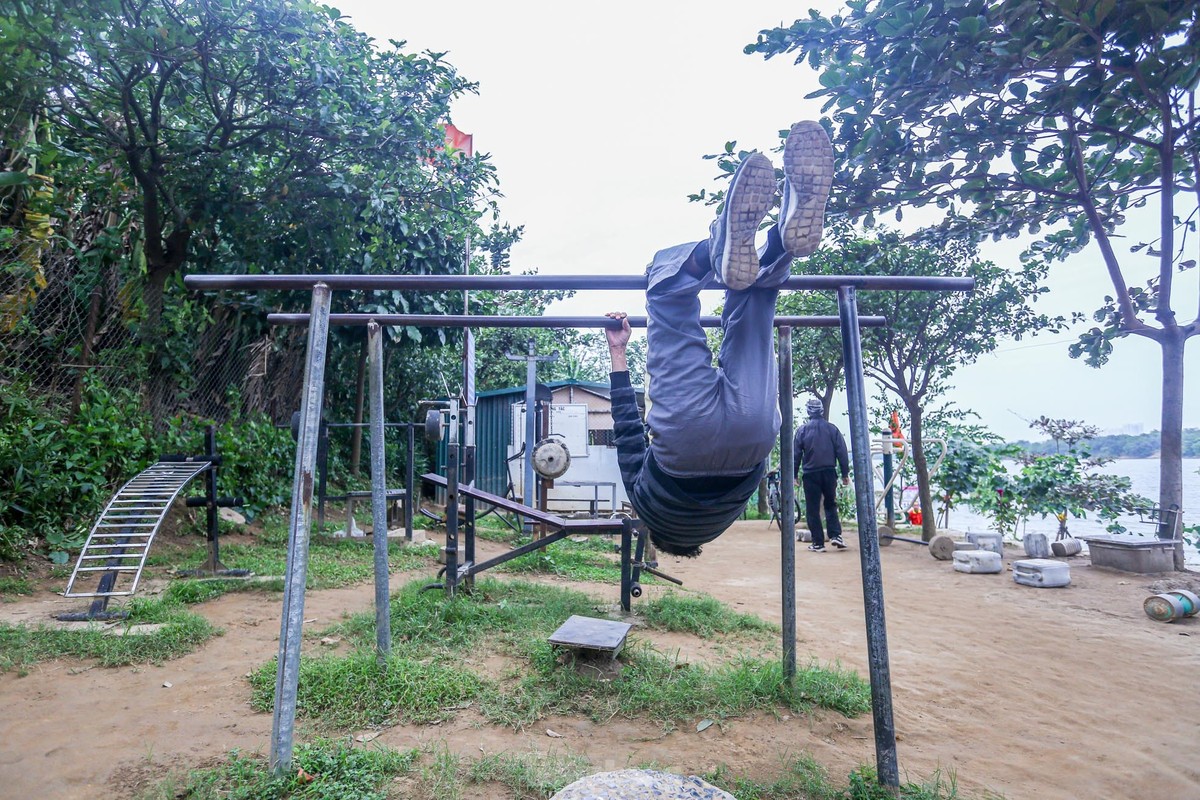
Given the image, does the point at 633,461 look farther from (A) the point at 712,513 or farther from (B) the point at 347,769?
(B) the point at 347,769

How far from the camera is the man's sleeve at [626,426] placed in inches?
113

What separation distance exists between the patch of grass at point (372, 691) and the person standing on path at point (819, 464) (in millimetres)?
6208

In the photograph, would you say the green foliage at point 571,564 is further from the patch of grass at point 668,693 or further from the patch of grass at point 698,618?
the patch of grass at point 668,693

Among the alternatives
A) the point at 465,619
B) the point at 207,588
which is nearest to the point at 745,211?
the point at 465,619

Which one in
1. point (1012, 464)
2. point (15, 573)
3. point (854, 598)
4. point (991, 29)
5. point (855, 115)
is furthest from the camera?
point (1012, 464)

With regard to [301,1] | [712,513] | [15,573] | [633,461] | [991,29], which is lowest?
[15,573]

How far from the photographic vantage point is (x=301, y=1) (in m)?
5.69

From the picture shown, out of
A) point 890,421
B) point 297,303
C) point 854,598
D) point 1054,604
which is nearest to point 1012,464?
point 890,421

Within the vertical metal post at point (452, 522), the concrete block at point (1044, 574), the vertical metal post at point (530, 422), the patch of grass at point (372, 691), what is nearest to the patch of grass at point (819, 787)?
the patch of grass at point (372, 691)

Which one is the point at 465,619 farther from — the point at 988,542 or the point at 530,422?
the point at 988,542

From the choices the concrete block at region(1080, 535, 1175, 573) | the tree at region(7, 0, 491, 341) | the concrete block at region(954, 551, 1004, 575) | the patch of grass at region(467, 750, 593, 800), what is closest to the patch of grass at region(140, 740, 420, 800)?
the patch of grass at region(467, 750, 593, 800)

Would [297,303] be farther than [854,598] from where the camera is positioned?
Yes

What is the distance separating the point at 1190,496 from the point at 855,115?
19.7ft

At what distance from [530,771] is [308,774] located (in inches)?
32.0
